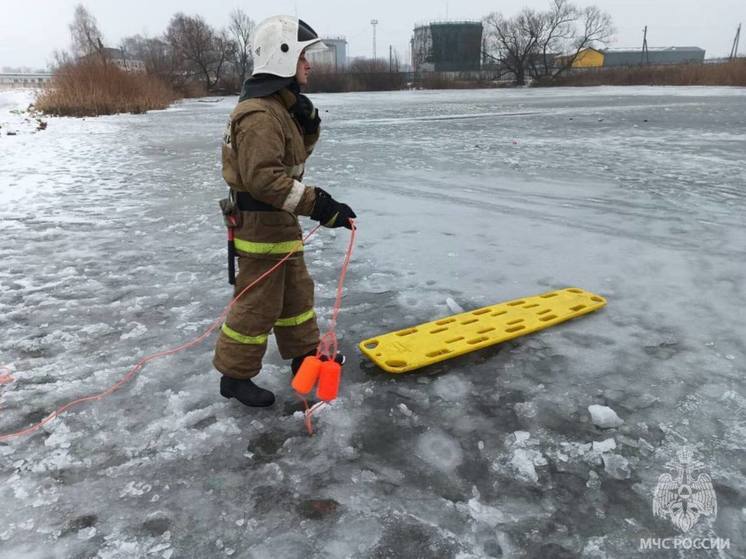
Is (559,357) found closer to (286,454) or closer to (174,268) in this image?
(286,454)

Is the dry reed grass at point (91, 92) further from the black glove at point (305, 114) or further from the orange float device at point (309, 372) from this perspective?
the orange float device at point (309, 372)

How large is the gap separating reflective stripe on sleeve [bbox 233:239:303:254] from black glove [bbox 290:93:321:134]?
55 cm

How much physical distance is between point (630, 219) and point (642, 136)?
22.8 ft

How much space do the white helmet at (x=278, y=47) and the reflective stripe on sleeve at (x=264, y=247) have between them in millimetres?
710

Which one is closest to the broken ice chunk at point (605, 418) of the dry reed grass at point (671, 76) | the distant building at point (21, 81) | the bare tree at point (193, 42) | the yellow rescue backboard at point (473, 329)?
the yellow rescue backboard at point (473, 329)

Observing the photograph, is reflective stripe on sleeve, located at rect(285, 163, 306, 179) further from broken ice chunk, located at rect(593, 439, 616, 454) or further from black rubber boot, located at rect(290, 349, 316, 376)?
broken ice chunk, located at rect(593, 439, 616, 454)

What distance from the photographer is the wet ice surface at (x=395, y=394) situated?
6.00 ft

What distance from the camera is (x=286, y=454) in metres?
2.18

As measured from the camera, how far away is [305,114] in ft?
7.90

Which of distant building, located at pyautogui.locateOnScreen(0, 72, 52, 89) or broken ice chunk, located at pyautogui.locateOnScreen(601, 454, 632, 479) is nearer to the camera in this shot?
broken ice chunk, located at pyautogui.locateOnScreen(601, 454, 632, 479)

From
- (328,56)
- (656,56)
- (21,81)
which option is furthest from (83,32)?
(656,56)

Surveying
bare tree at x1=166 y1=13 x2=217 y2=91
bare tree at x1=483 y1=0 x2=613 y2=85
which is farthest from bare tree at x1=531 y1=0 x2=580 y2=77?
bare tree at x1=166 y1=13 x2=217 y2=91

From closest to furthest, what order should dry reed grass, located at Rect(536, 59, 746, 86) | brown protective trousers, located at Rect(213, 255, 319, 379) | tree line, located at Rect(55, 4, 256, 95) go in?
brown protective trousers, located at Rect(213, 255, 319, 379), dry reed grass, located at Rect(536, 59, 746, 86), tree line, located at Rect(55, 4, 256, 95)

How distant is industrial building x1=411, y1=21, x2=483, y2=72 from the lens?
79.2 metres
